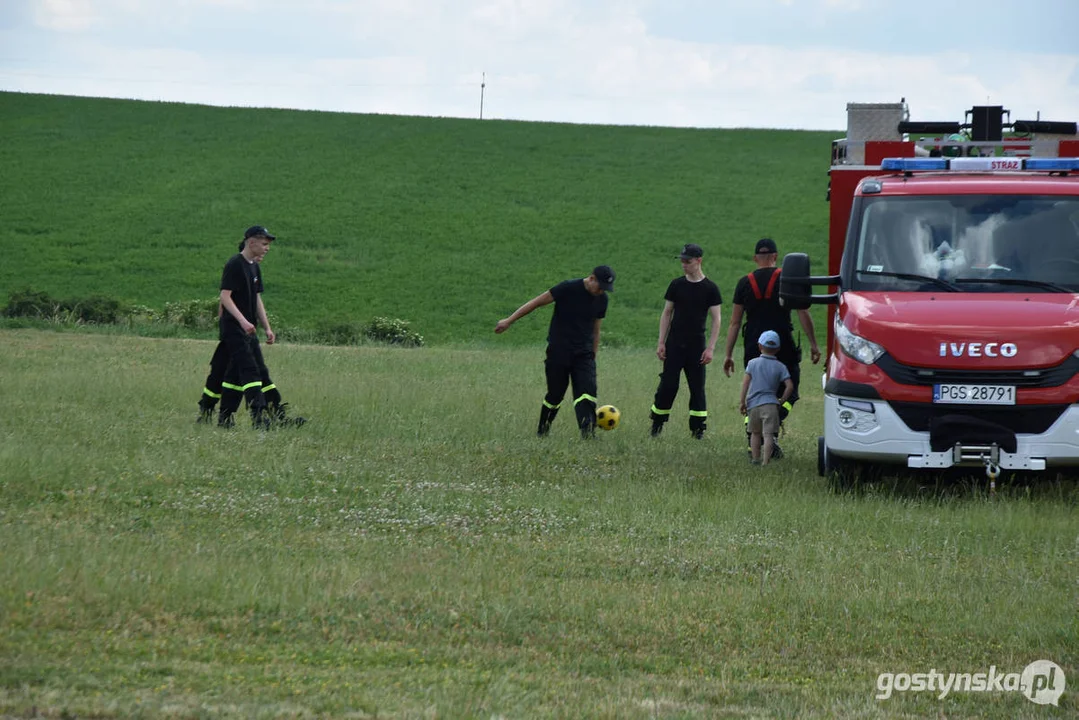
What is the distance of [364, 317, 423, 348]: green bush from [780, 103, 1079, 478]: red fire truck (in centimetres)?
1837

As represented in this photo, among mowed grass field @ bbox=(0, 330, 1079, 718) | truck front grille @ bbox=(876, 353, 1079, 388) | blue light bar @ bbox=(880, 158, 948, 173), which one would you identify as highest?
blue light bar @ bbox=(880, 158, 948, 173)

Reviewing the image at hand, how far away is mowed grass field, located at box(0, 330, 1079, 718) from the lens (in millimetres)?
5227

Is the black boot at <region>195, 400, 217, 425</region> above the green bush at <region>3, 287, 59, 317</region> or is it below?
below

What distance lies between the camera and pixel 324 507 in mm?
9031

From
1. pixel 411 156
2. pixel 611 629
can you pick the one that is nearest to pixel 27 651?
pixel 611 629

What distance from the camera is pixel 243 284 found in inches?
522

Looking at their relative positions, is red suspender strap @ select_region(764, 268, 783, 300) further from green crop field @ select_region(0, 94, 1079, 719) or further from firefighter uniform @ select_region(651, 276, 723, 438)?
green crop field @ select_region(0, 94, 1079, 719)

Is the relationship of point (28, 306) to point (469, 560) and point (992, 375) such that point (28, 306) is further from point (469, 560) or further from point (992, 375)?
point (469, 560)

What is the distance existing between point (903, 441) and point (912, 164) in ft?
9.10

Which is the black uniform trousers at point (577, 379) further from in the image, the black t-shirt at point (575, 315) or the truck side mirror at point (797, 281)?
the truck side mirror at point (797, 281)

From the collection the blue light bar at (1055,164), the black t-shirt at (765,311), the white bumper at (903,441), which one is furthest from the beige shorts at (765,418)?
the blue light bar at (1055,164)

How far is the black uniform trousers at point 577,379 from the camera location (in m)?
13.3

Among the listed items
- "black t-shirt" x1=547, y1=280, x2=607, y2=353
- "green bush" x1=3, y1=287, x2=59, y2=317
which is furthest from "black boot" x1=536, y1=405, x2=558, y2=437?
"green bush" x1=3, y1=287, x2=59, y2=317

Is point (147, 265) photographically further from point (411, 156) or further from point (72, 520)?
point (72, 520)
